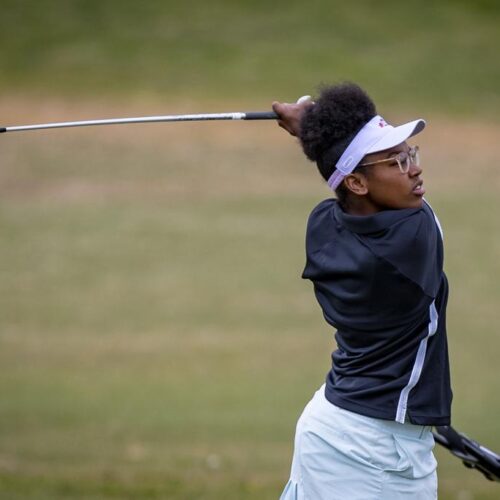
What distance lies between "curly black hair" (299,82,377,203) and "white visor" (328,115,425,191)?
30mm

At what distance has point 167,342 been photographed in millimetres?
11367

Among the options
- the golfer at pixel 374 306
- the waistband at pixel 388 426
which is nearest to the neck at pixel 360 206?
the golfer at pixel 374 306

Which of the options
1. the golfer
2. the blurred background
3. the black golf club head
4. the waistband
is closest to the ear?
the golfer

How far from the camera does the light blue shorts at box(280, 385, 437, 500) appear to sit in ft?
13.3

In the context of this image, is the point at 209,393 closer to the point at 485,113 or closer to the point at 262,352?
the point at 262,352

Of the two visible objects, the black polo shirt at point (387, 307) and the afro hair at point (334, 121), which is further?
the afro hair at point (334, 121)

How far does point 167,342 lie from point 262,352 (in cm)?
91

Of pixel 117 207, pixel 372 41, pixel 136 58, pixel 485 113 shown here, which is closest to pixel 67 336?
pixel 117 207

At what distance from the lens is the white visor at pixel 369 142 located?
397cm

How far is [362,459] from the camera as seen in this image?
407 centimetres

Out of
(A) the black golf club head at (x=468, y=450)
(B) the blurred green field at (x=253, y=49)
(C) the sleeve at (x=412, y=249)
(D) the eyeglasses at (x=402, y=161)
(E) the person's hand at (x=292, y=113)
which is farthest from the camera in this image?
(B) the blurred green field at (x=253, y=49)

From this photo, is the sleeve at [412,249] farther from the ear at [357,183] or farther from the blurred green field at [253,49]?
the blurred green field at [253,49]

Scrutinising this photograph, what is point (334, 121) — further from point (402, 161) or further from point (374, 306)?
point (374, 306)

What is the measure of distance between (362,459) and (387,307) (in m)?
0.51
